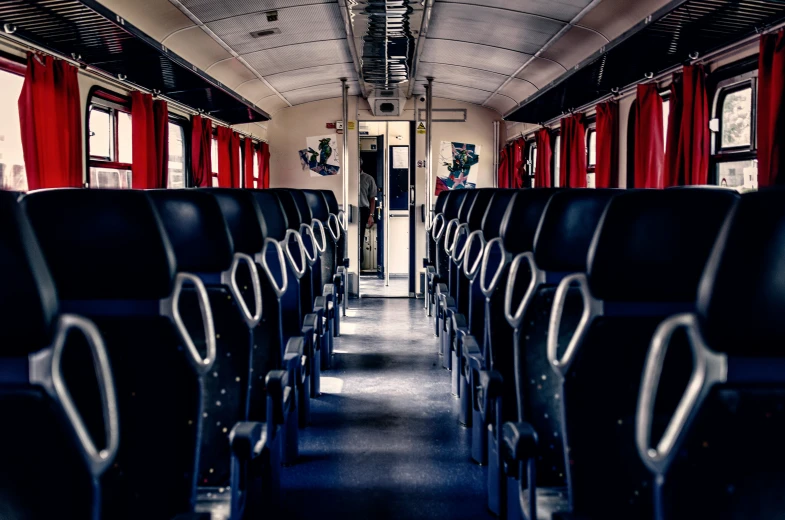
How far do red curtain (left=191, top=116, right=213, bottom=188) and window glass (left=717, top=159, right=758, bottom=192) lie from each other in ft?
19.4

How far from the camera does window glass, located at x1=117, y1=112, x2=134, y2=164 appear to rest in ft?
21.3

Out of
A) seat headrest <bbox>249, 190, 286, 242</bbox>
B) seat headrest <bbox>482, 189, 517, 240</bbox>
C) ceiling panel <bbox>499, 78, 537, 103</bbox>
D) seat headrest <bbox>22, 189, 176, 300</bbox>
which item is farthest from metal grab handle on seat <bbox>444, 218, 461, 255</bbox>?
ceiling panel <bbox>499, 78, 537, 103</bbox>

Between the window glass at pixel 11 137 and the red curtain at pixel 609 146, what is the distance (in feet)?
18.0

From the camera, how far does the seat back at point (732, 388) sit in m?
1.08

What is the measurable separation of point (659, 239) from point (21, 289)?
4.12 ft

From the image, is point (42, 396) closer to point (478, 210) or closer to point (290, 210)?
point (290, 210)

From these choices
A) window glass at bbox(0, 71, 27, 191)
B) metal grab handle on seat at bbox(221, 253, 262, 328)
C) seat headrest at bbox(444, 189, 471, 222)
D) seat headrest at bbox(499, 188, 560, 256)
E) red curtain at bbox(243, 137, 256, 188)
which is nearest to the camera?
metal grab handle on seat at bbox(221, 253, 262, 328)

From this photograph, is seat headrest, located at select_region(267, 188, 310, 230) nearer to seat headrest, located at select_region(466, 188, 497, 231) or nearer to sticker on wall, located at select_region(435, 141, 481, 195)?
seat headrest, located at select_region(466, 188, 497, 231)

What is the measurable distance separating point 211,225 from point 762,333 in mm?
1499

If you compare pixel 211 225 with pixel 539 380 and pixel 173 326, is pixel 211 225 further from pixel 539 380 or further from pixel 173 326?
pixel 539 380

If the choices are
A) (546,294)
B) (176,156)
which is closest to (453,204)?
(546,294)

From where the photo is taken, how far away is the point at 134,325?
1.62 m

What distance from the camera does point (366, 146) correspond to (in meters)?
12.9

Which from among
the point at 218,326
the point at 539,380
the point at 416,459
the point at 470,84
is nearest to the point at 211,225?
the point at 218,326
